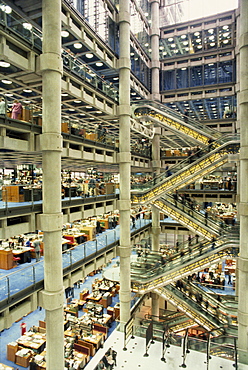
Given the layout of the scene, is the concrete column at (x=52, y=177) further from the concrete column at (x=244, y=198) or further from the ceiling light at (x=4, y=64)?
the concrete column at (x=244, y=198)

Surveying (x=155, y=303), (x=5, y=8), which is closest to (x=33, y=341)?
(x=155, y=303)

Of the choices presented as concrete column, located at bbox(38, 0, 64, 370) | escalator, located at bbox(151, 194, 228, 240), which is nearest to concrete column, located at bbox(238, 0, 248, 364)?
escalator, located at bbox(151, 194, 228, 240)

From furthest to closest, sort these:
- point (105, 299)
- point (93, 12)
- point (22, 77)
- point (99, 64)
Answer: point (105, 299) → point (99, 64) → point (93, 12) → point (22, 77)

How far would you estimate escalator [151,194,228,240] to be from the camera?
15603mm

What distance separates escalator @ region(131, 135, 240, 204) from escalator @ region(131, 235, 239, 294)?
3.93 meters

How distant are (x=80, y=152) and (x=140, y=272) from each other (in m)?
9.66

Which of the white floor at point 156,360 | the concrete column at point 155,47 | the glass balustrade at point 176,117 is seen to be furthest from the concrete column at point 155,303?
the concrete column at point 155,47

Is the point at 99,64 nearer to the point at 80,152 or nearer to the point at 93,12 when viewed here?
the point at 93,12

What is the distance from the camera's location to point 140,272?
17.2 meters

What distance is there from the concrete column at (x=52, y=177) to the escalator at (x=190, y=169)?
869 cm

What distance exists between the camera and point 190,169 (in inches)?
596

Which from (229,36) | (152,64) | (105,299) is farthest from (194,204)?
(229,36)

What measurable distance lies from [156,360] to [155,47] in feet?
77.9

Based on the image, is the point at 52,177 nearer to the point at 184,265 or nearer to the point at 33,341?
the point at 184,265
